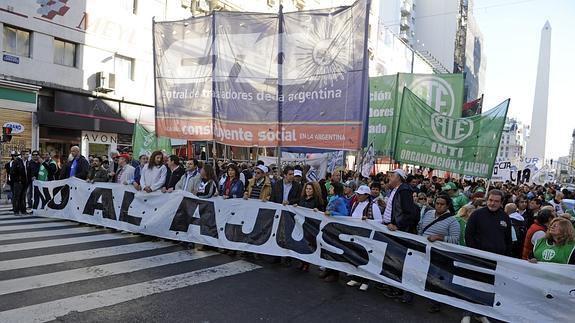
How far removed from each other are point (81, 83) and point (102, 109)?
1.57m

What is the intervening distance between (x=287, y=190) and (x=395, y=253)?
8.00ft

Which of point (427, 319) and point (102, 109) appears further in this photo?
point (102, 109)

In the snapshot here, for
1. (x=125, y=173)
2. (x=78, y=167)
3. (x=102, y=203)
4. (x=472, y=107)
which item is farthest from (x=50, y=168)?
(x=472, y=107)

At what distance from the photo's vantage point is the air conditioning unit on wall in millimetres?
21203

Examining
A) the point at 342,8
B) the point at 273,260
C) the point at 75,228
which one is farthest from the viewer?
the point at 75,228

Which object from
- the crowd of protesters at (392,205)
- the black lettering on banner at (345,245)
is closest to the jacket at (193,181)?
the crowd of protesters at (392,205)

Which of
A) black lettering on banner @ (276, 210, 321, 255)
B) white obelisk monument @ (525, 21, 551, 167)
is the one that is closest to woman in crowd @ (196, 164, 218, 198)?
black lettering on banner @ (276, 210, 321, 255)

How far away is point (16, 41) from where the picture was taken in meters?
18.3

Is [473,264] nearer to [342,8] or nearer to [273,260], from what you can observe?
[273,260]

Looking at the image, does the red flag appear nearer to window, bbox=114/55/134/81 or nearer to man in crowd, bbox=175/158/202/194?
man in crowd, bbox=175/158/202/194

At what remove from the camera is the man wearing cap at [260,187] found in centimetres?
811

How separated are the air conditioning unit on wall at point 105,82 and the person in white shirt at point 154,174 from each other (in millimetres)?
14211

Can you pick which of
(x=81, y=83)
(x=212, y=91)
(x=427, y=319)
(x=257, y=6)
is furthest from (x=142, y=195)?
(x=257, y=6)

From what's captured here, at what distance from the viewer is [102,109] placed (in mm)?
21672
